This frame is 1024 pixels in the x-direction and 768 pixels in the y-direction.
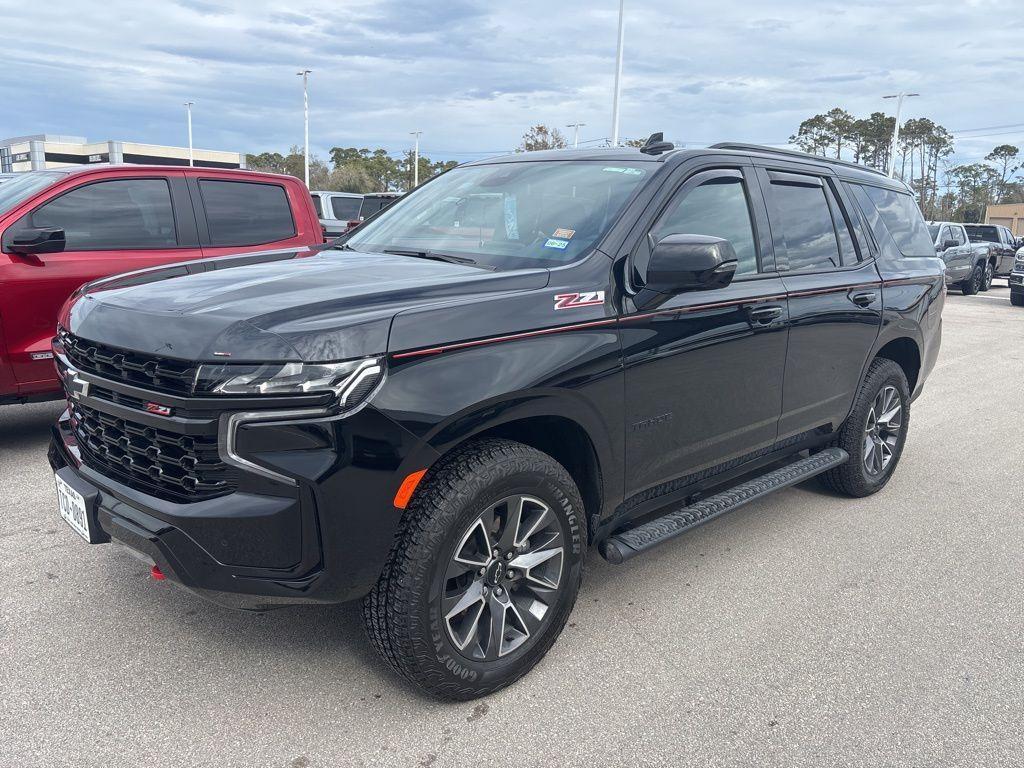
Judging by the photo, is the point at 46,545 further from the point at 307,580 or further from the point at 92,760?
the point at 307,580

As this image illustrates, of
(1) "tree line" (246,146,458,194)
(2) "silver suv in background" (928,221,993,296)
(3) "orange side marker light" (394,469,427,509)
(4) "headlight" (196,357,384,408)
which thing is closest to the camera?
(4) "headlight" (196,357,384,408)

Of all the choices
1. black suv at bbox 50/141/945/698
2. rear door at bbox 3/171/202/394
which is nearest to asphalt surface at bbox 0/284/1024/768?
black suv at bbox 50/141/945/698

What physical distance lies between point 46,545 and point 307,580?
220cm

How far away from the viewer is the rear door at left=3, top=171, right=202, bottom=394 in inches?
205

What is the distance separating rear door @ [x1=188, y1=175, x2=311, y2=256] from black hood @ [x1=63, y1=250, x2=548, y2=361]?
297 centimetres

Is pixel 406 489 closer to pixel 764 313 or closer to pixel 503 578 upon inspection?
pixel 503 578

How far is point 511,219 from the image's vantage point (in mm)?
3512

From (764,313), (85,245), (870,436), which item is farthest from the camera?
(85,245)

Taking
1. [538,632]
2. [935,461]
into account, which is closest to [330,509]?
[538,632]

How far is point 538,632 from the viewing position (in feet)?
9.70

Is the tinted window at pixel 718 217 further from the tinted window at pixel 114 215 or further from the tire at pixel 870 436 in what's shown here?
A: the tinted window at pixel 114 215

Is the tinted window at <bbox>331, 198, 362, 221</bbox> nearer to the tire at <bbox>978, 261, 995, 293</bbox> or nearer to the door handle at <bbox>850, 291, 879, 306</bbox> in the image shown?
the door handle at <bbox>850, 291, 879, 306</bbox>

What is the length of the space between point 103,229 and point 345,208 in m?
9.67

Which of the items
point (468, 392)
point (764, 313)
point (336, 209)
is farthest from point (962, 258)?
point (468, 392)
